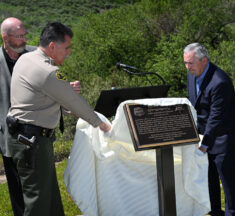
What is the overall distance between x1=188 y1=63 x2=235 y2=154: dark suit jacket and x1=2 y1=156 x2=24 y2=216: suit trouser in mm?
1995

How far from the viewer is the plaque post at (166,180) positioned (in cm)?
366

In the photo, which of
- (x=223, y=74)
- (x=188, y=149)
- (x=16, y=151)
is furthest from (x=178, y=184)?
(x=16, y=151)

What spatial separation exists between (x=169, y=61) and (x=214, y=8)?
7.58 m

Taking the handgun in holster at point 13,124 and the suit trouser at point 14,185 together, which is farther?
the suit trouser at point 14,185

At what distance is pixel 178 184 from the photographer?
4129 mm

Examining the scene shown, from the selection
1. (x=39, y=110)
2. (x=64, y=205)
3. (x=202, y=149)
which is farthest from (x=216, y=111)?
(x=64, y=205)

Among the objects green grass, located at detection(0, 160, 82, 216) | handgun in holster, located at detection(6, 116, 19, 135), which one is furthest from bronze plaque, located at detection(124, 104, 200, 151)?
green grass, located at detection(0, 160, 82, 216)

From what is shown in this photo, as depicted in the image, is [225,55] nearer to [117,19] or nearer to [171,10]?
[171,10]

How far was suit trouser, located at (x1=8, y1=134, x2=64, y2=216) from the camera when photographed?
3184 millimetres

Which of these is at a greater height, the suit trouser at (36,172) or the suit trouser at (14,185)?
the suit trouser at (36,172)

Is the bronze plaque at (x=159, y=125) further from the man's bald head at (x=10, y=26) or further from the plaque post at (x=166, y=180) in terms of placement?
the man's bald head at (x=10, y=26)

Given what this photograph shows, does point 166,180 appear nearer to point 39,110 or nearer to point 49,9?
point 39,110

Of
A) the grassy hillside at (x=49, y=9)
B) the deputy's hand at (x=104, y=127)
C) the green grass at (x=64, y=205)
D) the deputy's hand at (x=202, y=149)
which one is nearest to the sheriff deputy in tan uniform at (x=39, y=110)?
the deputy's hand at (x=104, y=127)

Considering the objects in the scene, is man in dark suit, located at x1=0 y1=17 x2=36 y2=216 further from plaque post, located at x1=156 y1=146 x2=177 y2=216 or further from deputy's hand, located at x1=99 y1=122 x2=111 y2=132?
plaque post, located at x1=156 y1=146 x2=177 y2=216
